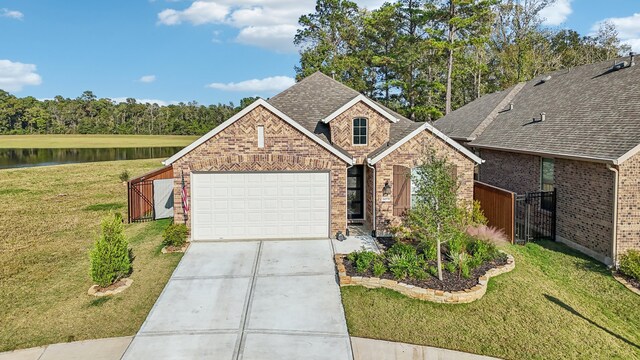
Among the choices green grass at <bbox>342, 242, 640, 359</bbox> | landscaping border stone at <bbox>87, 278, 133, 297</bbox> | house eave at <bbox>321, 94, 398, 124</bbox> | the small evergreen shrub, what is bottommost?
green grass at <bbox>342, 242, 640, 359</bbox>

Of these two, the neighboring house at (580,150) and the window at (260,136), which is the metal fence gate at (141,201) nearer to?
the window at (260,136)

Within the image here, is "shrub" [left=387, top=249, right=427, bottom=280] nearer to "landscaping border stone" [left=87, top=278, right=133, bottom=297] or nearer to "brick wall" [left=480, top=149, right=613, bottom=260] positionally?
"brick wall" [left=480, top=149, right=613, bottom=260]

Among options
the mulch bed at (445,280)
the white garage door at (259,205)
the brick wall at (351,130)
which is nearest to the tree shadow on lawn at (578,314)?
the mulch bed at (445,280)

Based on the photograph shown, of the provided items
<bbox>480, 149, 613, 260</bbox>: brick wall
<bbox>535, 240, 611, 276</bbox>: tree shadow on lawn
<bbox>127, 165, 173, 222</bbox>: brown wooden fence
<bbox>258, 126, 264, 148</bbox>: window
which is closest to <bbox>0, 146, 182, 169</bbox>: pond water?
<bbox>127, 165, 173, 222</bbox>: brown wooden fence

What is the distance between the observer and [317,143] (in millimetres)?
14133

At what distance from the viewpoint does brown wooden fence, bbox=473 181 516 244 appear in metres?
13.5

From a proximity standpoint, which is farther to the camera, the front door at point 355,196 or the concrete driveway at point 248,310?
the front door at point 355,196

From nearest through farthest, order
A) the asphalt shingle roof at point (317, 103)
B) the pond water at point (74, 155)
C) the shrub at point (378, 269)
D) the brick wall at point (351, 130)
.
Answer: the shrub at point (378, 269) → the brick wall at point (351, 130) → the asphalt shingle roof at point (317, 103) → the pond water at point (74, 155)

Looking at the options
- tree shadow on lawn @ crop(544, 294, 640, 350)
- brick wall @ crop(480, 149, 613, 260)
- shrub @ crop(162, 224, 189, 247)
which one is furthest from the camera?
shrub @ crop(162, 224, 189, 247)

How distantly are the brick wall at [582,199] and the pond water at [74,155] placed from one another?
5676 centimetres

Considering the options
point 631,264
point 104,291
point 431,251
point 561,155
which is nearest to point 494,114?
point 561,155

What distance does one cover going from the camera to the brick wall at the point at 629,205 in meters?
11.1

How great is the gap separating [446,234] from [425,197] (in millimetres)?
1066

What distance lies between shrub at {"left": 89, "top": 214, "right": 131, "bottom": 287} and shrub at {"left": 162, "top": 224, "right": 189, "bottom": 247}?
2.32m
